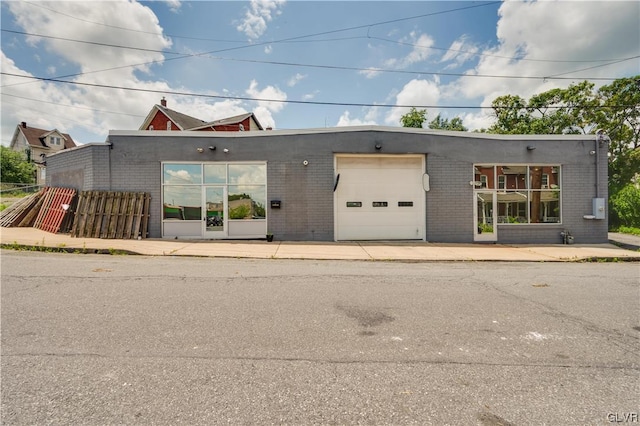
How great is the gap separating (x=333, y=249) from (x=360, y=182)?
3456mm

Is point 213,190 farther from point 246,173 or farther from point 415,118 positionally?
point 415,118

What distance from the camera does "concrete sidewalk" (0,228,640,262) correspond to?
898 cm

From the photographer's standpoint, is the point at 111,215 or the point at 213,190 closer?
the point at 111,215

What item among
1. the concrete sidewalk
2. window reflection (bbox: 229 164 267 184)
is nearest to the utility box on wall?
the concrete sidewalk

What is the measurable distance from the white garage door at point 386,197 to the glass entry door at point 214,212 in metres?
4.97

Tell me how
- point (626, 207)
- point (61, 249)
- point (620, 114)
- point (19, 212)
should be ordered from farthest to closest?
point (620, 114) < point (626, 207) < point (19, 212) < point (61, 249)

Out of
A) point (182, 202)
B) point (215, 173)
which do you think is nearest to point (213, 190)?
point (215, 173)

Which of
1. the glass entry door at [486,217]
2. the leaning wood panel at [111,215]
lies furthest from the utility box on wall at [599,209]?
the leaning wood panel at [111,215]

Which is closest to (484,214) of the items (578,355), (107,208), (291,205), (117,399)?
(291,205)

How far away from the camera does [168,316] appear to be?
3.99 m

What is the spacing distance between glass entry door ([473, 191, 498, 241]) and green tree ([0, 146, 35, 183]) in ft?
165

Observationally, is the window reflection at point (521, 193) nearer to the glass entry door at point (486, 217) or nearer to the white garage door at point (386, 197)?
the glass entry door at point (486, 217)

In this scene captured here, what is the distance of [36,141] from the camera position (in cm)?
4672

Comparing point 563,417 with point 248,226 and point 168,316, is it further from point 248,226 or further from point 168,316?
point 248,226
